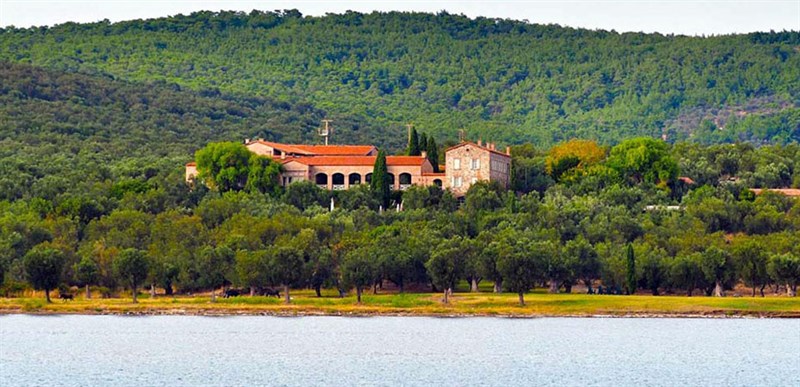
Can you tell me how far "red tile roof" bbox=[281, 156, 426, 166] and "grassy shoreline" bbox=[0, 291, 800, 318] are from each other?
35.8 meters

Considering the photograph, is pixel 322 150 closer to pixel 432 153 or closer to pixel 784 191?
pixel 432 153

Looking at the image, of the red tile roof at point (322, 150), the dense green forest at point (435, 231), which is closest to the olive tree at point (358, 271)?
the dense green forest at point (435, 231)

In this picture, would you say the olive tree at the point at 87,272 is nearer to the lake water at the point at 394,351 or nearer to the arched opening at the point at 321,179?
the lake water at the point at 394,351

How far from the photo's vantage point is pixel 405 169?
148375mm

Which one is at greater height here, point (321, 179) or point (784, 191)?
point (321, 179)

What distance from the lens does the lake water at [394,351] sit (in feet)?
251

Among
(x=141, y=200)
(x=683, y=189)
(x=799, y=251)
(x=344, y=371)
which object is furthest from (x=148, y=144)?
(x=344, y=371)

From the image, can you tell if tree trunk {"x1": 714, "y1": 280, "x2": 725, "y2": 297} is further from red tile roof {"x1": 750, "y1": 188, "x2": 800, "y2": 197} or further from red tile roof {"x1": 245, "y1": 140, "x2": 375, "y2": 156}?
red tile roof {"x1": 245, "y1": 140, "x2": 375, "y2": 156}

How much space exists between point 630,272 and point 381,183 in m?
32.2

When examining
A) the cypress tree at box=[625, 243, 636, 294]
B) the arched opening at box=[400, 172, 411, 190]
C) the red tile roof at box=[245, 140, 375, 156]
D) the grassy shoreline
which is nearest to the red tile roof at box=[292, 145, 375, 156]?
the red tile roof at box=[245, 140, 375, 156]

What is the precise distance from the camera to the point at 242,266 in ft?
376

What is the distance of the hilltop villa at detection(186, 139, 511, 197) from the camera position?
147 m

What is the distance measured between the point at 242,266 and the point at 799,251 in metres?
34.9

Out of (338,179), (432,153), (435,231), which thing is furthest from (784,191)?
(435,231)
